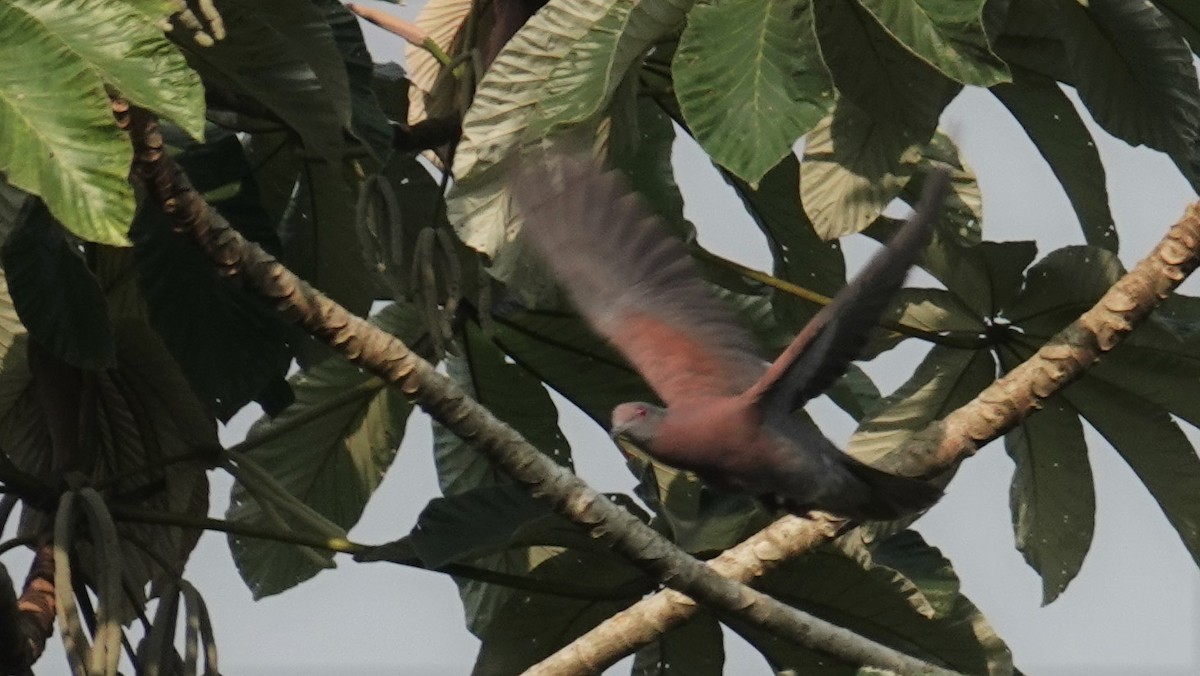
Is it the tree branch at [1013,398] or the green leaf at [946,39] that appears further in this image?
the tree branch at [1013,398]

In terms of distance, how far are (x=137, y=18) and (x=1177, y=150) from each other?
1596 millimetres

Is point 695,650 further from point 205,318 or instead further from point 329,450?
point 205,318

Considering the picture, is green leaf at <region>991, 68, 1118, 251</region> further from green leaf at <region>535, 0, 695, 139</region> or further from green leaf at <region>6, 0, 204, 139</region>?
green leaf at <region>6, 0, 204, 139</region>

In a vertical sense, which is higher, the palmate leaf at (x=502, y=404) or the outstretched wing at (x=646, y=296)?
the outstretched wing at (x=646, y=296)

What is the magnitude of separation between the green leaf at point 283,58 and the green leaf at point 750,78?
51 centimetres

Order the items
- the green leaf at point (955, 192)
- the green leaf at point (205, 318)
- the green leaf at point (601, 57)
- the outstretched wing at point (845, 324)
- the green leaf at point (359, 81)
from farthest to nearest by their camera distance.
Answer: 1. the green leaf at point (955, 192)
2. the green leaf at point (205, 318)
3. the green leaf at point (359, 81)
4. the green leaf at point (601, 57)
5. the outstretched wing at point (845, 324)

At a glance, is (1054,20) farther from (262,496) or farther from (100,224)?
(100,224)

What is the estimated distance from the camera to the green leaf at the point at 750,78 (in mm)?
2188

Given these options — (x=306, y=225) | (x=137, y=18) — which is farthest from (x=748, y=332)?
(x=137, y=18)

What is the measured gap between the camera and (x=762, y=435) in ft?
8.75

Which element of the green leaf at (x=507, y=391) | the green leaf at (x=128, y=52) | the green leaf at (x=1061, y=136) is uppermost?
the green leaf at (x=1061, y=136)

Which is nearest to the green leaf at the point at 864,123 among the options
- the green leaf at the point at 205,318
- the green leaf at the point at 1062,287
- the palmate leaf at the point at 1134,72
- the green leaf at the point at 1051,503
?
the palmate leaf at the point at 1134,72

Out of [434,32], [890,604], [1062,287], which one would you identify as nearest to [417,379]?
[890,604]

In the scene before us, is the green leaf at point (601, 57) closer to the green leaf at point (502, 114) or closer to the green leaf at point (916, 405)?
the green leaf at point (502, 114)
